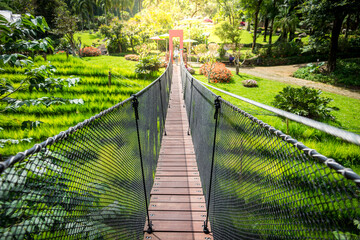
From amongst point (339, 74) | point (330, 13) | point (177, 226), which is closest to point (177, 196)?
point (177, 226)

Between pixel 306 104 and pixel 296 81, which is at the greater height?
pixel 296 81

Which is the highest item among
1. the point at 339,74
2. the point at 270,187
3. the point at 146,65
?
the point at 146,65

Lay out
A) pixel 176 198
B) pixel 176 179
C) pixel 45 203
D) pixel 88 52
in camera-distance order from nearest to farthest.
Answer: pixel 45 203
pixel 176 198
pixel 176 179
pixel 88 52

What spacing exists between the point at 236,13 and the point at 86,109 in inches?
1077

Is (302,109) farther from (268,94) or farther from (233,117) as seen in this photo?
(233,117)

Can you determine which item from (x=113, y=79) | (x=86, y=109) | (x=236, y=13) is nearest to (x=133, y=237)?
(x=86, y=109)

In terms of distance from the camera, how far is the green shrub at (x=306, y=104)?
7.35 metres

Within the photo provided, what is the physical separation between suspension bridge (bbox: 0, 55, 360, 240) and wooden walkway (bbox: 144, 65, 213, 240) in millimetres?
14

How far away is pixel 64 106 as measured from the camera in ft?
21.7

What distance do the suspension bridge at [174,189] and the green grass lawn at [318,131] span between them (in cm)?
379

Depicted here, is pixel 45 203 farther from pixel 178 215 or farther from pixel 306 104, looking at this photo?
pixel 306 104

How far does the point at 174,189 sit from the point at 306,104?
24.3 ft

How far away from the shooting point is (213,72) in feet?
46.8

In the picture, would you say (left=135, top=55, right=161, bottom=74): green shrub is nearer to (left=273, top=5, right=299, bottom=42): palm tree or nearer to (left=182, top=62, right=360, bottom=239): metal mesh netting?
(left=182, top=62, right=360, bottom=239): metal mesh netting
